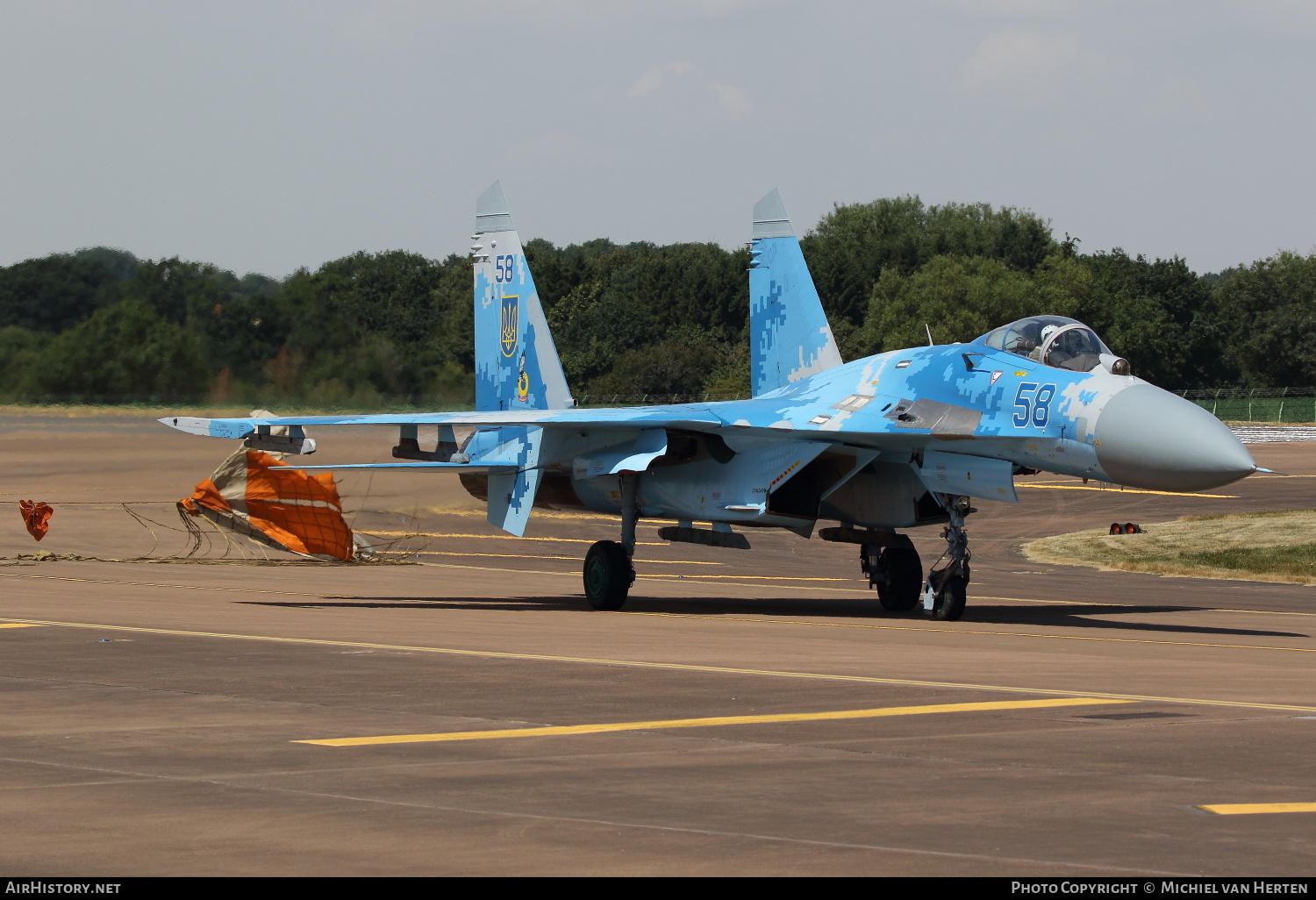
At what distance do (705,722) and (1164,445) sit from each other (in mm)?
7328

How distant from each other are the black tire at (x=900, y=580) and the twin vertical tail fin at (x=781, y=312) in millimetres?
3392

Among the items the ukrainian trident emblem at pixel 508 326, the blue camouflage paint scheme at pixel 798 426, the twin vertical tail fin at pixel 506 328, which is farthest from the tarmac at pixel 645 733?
the ukrainian trident emblem at pixel 508 326

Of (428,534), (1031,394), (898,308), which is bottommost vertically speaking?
(428,534)

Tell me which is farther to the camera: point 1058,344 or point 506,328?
point 506,328

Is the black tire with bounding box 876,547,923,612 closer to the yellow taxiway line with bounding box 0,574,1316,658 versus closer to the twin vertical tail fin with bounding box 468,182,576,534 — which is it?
the yellow taxiway line with bounding box 0,574,1316,658

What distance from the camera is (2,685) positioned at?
11.8 meters

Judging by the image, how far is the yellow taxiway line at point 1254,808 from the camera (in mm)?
7227

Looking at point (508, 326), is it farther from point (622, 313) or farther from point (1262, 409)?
point (1262, 409)

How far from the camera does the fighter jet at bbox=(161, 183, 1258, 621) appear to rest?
1655 cm

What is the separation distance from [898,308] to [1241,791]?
79477 mm

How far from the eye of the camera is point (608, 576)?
20.1 metres

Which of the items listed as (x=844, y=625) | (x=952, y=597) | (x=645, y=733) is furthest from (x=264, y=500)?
(x=645, y=733)
